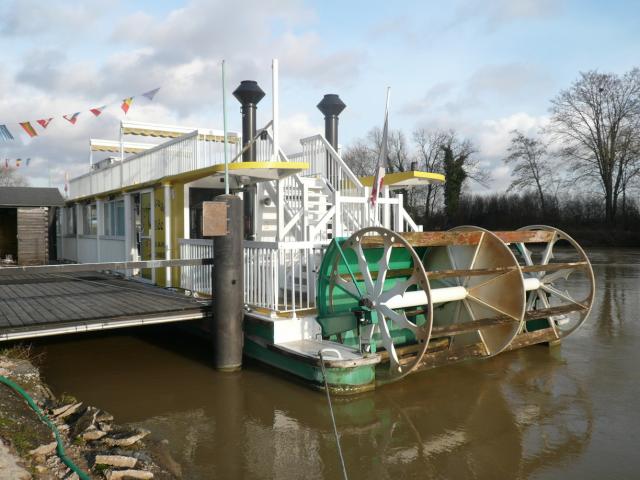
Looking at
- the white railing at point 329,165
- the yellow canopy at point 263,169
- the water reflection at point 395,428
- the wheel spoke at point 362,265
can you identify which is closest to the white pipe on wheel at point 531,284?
the water reflection at point 395,428

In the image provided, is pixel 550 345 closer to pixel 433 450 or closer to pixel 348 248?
pixel 348 248

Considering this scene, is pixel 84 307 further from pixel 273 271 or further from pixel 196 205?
pixel 196 205

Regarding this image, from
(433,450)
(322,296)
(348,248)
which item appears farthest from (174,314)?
(433,450)

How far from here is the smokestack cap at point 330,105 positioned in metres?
11.2

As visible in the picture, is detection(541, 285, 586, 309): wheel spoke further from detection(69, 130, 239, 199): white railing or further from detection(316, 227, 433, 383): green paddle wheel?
detection(69, 130, 239, 199): white railing

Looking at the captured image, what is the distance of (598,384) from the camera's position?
6965mm

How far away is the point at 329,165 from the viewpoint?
10.3 metres

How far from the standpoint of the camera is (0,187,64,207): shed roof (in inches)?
699

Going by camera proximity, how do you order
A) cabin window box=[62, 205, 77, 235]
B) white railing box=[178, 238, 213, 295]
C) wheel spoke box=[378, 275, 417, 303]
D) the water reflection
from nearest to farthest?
the water reflection, wheel spoke box=[378, 275, 417, 303], white railing box=[178, 238, 213, 295], cabin window box=[62, 205, 77, 235]

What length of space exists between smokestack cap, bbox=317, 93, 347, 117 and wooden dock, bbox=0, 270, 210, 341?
15.5ft

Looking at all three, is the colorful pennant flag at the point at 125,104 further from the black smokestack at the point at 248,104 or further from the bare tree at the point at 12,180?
the bare tree at the point at 12,180

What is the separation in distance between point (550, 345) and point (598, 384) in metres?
1.98

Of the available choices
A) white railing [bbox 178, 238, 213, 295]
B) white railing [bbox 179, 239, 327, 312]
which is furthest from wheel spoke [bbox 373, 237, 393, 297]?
white railing [bbox 178, 238, 213, 295]

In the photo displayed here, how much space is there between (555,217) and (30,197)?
30850 mm
